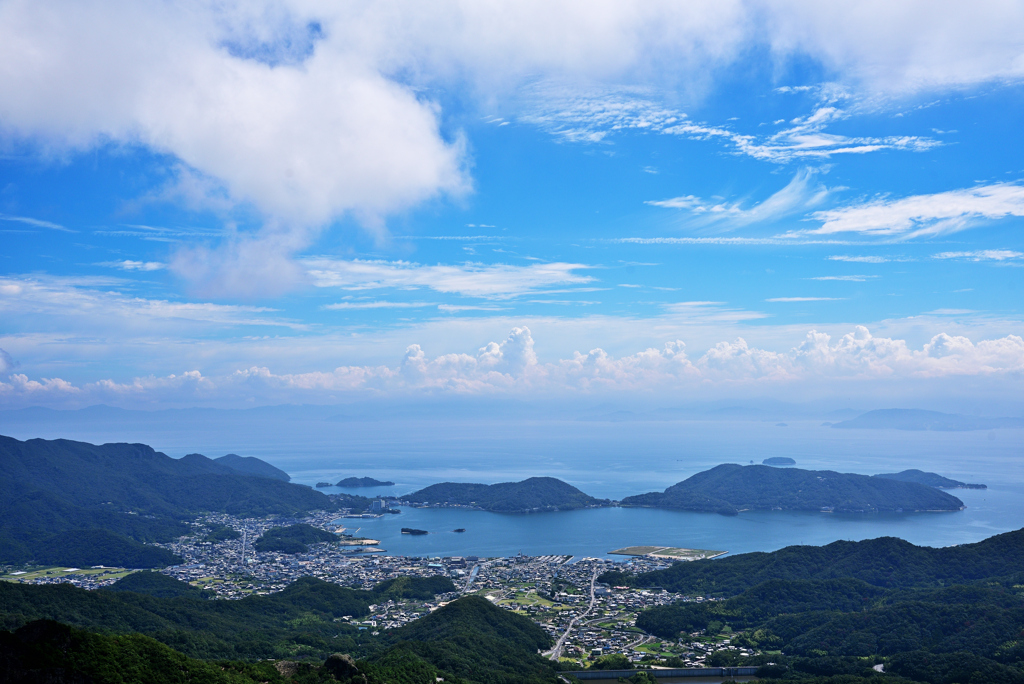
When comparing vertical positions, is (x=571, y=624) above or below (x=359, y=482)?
below

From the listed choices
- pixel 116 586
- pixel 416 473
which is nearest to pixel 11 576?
pixel 116 586

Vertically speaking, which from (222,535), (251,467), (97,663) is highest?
(251,467)

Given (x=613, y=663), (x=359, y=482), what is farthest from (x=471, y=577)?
(x=359, y=482)

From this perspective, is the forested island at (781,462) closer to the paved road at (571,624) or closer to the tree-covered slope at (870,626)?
the paved road at (571,624)

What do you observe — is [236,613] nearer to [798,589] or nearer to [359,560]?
[359,560]

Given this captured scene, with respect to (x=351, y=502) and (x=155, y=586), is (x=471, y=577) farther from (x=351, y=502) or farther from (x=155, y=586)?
(x=351, y=502)

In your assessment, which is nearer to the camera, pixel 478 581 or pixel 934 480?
pixel 478 581

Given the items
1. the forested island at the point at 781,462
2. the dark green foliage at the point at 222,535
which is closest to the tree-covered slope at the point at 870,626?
the dark green foliage at the point at 222,535
